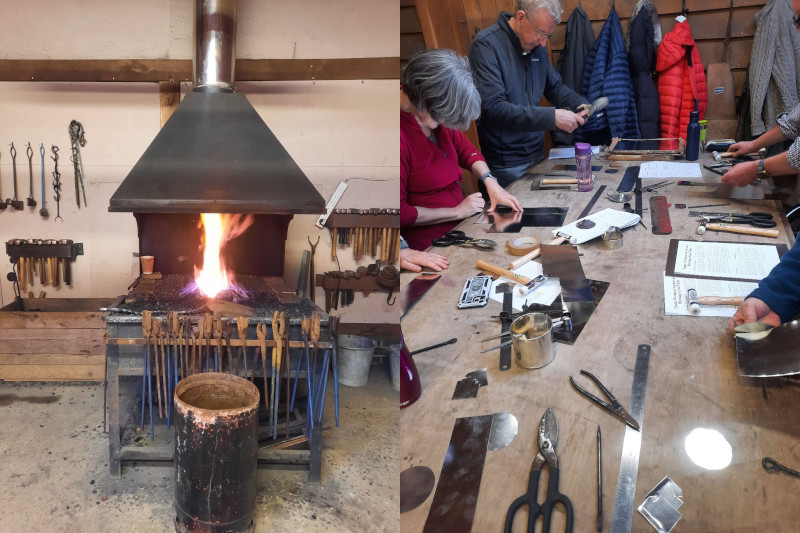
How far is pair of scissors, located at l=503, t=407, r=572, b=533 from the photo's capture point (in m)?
0.98

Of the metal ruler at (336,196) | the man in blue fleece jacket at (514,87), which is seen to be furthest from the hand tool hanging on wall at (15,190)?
the man in blue fleece jacket at (514,87)

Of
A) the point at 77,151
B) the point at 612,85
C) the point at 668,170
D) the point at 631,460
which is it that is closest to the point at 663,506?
the point at 631,460

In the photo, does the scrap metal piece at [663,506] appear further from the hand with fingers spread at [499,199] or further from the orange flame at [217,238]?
the orange flame at [217,238]

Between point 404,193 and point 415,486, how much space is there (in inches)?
57.9

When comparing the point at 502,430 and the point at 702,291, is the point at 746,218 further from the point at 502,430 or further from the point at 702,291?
the point at 502,430

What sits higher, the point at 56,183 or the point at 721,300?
the point at 56,183

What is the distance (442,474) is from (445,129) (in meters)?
1.80

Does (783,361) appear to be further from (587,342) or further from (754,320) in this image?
(587,342)

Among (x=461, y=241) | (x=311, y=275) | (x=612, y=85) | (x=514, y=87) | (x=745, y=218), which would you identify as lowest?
(x=311, y=275)

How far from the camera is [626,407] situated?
1.24m

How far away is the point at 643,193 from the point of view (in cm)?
288

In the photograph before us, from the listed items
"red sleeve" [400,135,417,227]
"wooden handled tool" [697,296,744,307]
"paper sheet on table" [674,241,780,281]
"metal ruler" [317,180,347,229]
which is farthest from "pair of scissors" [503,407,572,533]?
"metal ruler" [317,180,347,229]

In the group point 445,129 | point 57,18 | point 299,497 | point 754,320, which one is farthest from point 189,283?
point 754,320

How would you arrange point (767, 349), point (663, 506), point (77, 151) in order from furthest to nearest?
point (77, 151) → point (767, 349) → point (663, 506)
